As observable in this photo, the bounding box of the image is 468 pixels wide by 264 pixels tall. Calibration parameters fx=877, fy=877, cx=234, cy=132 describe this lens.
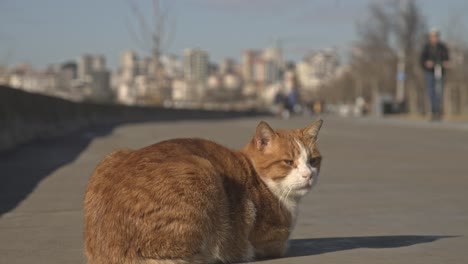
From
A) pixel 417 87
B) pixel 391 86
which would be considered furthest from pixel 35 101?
pixel 391 86

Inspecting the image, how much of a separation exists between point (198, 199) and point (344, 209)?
150 inches

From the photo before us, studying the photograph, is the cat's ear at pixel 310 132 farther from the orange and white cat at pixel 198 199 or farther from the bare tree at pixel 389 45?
the bare tree at pixel 389 45

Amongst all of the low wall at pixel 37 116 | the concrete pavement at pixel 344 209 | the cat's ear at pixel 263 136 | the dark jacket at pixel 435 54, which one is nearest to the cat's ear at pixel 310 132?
the cat's ear at pixel 263 136

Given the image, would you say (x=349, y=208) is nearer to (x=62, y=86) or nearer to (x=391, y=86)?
(x=391, y=86)

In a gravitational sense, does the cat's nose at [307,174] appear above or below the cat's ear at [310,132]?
below

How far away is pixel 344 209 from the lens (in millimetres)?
8383

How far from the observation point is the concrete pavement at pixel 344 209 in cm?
588

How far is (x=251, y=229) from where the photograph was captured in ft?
17.4

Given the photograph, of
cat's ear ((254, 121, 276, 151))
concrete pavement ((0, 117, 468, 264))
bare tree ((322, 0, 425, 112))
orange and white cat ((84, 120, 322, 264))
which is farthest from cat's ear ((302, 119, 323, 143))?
bare tree ((322, 0, 425, 112))

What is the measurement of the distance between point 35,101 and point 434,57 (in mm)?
12778

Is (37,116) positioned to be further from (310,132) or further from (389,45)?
(389,45)

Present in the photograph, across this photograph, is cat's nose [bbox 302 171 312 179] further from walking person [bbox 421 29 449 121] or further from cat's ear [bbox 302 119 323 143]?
walking person [bbox 421 29 449 121]

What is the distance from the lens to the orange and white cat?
466 cm

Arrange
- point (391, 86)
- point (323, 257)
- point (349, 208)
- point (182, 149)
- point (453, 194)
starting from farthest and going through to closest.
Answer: point (391, 86) → point (453, 194) → point (349, 208) → point (323, 257) → point (182, 149)
